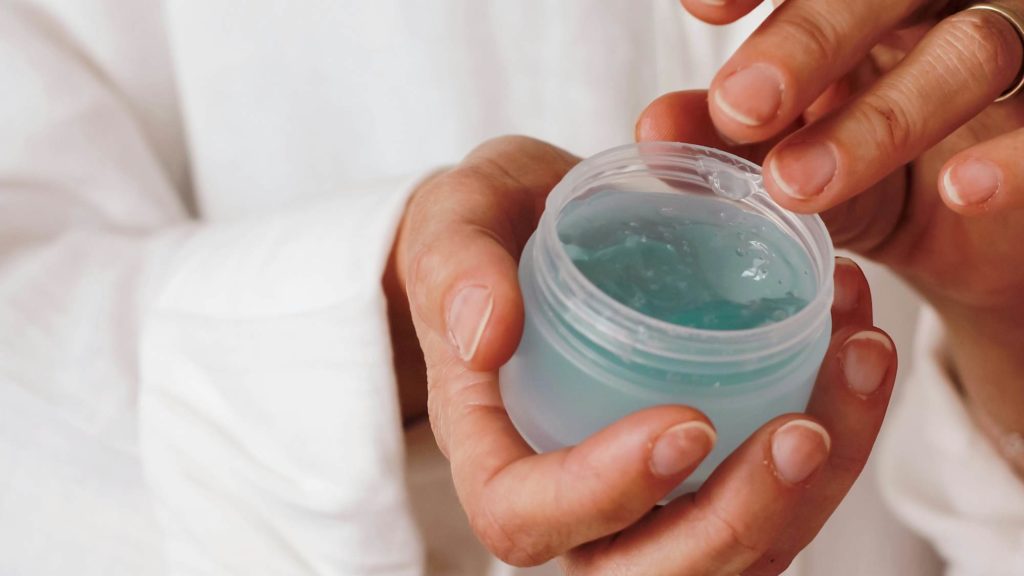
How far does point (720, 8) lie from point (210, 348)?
0.48 metres

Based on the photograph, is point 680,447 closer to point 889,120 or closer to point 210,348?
point 889,120

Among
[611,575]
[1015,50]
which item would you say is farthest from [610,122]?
[611,575]

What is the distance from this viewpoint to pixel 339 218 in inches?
30.4

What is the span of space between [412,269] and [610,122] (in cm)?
42

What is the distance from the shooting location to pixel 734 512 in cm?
47

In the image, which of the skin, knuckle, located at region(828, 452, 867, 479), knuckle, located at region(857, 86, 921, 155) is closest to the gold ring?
the skin

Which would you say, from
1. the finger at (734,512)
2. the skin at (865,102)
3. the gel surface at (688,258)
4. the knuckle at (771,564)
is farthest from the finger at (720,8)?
the knuckle at (771,564)

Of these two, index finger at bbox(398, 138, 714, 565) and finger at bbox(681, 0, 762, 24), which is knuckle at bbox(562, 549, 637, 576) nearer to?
index finger at bbox(398, 138, 714, 565)

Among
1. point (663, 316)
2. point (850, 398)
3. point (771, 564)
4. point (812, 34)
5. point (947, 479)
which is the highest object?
point (812, 34)

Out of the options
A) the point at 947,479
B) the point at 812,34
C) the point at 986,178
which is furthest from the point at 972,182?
the point at 947,479

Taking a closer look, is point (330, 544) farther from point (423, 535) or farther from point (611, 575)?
point (611, 575)

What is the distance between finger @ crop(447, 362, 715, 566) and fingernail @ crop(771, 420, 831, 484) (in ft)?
0.15

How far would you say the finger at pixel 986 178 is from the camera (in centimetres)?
50

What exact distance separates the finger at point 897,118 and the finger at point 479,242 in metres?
0.16
